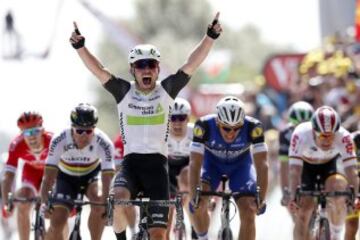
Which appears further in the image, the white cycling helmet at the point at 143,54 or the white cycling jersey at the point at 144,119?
the white cycling jersey at the point at 144,119

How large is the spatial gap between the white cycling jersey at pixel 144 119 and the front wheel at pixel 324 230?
248 centimetres

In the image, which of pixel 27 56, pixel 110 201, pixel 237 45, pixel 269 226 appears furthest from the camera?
pixel 237 45

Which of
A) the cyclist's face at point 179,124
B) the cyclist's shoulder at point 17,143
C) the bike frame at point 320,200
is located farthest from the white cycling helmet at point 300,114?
the cyclist's shoulder at point 17,143

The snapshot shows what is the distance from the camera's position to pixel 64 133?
15820mm

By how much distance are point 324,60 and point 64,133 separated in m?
11.4

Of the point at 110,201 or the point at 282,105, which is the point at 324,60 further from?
the point at 110,201

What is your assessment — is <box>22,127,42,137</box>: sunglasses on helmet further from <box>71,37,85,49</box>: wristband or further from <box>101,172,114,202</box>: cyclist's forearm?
<box>71,37,85,49</box>: wristband

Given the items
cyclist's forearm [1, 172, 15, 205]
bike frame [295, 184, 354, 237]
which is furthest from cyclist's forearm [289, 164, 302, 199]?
cyclist's forearm [1, 172, 15, 205]

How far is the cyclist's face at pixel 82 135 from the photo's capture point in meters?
15.5

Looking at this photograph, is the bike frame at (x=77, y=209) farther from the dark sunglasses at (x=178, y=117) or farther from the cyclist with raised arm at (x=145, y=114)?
the dark sunglasses at (x=178, y=117)

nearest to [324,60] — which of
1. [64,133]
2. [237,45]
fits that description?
[64,133]

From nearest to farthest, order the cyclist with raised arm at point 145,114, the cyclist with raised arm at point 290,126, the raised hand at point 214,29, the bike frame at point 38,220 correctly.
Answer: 1. the cyclist with raised arm at point 145,114
2. the raised hand at point 214,29
3. the bike frame at point 38,220
4. the cyclist with raised arm at point 290,126

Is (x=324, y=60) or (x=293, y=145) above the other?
(x=324, y=60)

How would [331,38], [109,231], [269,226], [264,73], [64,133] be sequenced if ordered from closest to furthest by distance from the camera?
[64,133] → [269,226] → [109,231] → [331,38] → [264,73]
